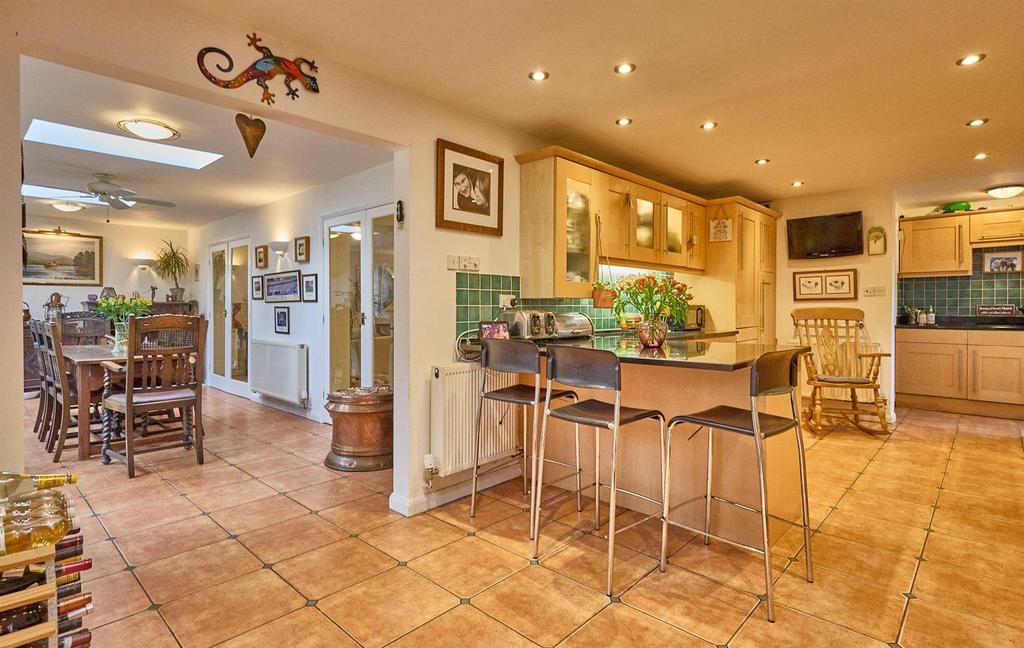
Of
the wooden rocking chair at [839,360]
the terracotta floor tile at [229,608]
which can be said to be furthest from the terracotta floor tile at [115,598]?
the wooden rocking chair at [839,360]

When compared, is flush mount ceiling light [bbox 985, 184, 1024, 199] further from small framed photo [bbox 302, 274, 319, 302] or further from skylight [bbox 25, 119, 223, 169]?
skylight [bbox 25, 119, 223, 169]

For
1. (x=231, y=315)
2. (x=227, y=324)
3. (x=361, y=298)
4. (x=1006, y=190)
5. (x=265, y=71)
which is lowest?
(x=227, y=324)

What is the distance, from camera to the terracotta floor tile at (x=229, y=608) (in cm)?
179

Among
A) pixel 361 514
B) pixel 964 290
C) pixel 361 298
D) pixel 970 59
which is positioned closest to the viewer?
pixel 970 59

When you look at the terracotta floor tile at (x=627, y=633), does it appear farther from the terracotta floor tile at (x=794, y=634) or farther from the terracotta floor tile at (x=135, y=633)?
the terracotta floor tile at (x=135, y=633)

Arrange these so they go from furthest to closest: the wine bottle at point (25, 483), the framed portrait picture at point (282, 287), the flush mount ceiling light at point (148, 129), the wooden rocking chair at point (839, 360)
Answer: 1. the framed portrait picture at point (282, 287)
2. the wooden rocking chair at point (839, 360)
3. the flush mount ceiling light at point (148, 129)
4. the wine bottle at point (25, 483)

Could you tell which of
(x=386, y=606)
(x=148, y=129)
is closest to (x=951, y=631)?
(x=386, y=606)

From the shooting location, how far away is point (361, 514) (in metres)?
2.83

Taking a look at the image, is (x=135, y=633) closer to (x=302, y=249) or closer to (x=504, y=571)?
(x=504, y=571)

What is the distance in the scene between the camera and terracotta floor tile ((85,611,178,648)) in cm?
172

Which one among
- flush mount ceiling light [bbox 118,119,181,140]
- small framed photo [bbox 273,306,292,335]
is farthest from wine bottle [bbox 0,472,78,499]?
small framed photo [bbox 273,306,292,335]

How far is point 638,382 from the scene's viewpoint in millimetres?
2824

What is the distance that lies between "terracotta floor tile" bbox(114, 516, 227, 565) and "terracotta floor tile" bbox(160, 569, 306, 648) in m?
0.49

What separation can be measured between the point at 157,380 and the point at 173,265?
4431 millimetres
